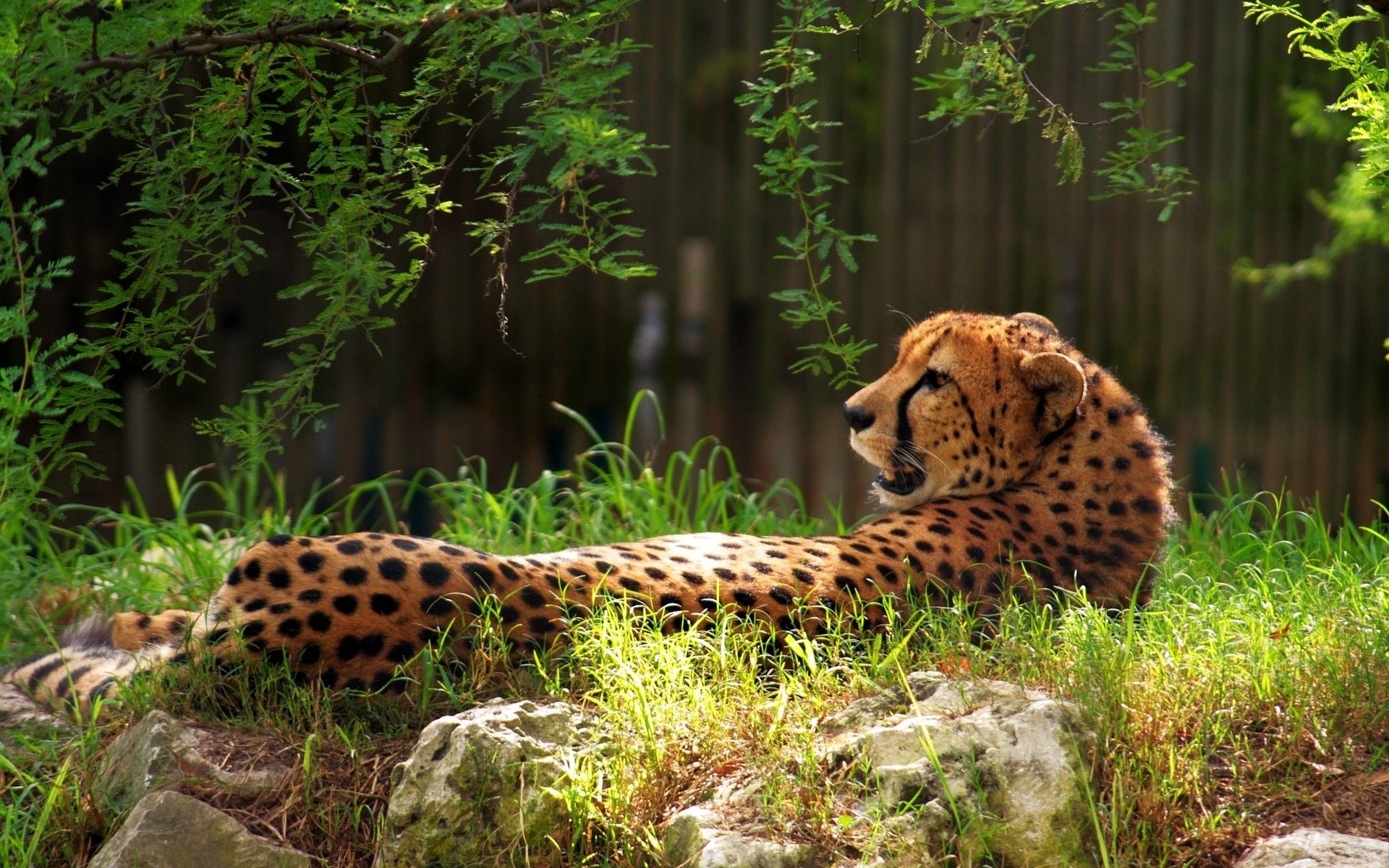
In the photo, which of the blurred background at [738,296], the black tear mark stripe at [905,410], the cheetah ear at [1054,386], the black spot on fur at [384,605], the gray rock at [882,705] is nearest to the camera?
the gray rock at [882,705]

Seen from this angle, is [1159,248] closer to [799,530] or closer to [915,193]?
[915,193]

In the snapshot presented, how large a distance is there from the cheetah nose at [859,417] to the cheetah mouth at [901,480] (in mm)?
133

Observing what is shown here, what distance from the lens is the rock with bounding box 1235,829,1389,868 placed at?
2391 millimetres

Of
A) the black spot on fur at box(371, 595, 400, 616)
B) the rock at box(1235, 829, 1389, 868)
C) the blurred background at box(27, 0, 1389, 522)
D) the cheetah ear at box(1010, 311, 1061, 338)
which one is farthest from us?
the blurred background at box(27, 0, 1389, 522)

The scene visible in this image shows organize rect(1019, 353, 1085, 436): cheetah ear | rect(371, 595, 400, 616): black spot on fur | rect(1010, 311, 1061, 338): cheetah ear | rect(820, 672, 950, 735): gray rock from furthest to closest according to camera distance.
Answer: rect(1010, 311, 1061, 338): cheetah ear
rect(1019, 353, 1085, 436): cheetah ear
rect(371, 595, 400, 616): black spot on fur
rect(820, 672, 950, 735): gray rock

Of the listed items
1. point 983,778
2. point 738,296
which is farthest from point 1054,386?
point 738,296

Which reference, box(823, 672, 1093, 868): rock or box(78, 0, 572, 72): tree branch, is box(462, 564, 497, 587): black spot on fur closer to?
box(823, 672, 1093, 868): rock

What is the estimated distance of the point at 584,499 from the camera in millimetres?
4949

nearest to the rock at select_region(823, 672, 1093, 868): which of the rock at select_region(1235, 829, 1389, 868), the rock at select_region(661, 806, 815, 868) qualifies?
the rock at select_region(661, 806, 815, 868)

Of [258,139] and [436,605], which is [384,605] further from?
[258,139]

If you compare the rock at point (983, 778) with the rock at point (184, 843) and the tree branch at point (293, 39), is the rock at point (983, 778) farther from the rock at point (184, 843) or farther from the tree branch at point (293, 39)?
the tree branch at point (293, 39)

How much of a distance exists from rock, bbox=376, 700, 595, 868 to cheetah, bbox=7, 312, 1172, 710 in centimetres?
37

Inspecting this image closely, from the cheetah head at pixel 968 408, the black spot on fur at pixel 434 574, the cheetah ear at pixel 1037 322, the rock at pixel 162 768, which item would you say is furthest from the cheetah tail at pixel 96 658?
the cheetah ear at pixel 1037 322

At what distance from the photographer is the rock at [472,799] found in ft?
8.70
